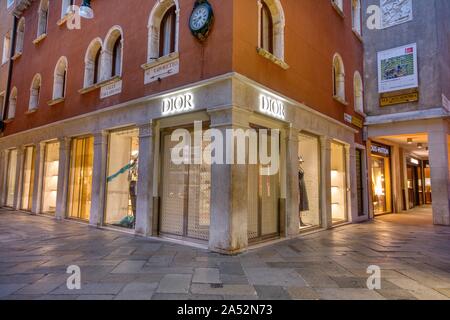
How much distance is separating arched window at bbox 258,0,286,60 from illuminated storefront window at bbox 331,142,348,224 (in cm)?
443

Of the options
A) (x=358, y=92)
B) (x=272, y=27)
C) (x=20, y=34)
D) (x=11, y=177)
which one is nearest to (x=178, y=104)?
(x=272, y=27)

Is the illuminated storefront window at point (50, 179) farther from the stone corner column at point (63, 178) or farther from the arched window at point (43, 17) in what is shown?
the arched window at point (43, 17)

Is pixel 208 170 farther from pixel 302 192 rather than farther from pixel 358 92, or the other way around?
pixel 358 92

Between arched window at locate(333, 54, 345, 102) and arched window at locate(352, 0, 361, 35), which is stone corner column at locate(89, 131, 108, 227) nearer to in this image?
arched window at locate(333, 54, 345, 102)

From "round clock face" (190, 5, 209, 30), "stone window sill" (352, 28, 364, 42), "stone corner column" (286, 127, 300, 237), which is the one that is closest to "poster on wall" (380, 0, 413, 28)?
"stone window sill" (352, 28, 364, 42)

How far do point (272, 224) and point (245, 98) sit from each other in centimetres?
330

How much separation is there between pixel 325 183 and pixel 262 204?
316cm

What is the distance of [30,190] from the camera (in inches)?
516

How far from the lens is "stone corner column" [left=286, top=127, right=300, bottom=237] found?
7.86 m

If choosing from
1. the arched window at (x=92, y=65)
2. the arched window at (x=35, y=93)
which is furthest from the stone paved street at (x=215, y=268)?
the arched window at (x=35, y=93)

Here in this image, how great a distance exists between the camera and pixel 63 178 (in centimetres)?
1073

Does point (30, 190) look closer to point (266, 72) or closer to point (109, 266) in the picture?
point (109, 266)

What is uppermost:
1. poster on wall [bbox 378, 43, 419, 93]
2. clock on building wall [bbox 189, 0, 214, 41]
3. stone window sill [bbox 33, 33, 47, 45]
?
stone window sill [bbox 33, 33, 47, 45]
